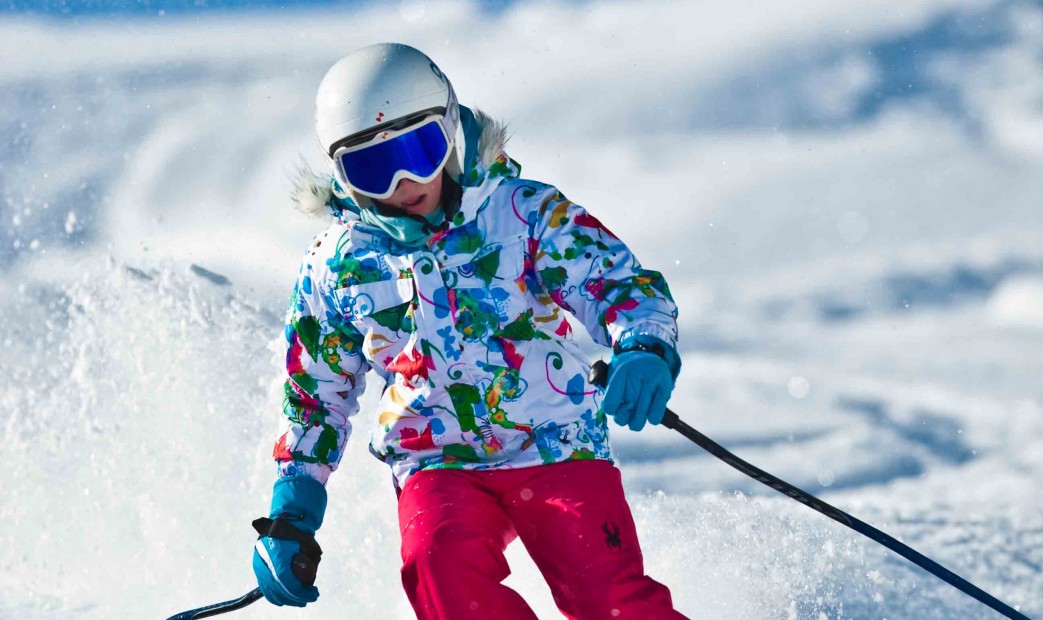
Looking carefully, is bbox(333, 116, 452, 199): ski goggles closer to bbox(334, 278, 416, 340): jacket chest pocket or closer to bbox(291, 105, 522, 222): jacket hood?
bbox(291, 105, 522, 222): jacket hood

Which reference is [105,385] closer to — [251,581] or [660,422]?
[251,581]

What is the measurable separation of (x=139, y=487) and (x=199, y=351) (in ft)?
2.62

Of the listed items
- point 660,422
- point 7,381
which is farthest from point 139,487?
point 660,422

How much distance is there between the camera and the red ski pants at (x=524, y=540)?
224cm

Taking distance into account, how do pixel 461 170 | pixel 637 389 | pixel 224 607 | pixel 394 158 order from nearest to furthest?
pixel 637 389
pixel 394 158
pixel 461 170
pixel 224 607

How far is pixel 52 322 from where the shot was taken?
→ 19.9ft

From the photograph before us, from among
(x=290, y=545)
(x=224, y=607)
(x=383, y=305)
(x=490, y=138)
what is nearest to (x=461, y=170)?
(x=490, y=138)

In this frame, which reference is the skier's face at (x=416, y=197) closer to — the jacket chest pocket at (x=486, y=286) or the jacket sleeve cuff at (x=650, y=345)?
the jacket chest pocket at (x=486, y=286)

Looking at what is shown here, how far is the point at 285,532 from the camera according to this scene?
2617 millimetres

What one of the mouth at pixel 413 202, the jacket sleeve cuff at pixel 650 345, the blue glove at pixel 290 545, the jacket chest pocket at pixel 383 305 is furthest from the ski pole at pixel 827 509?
the blue glove at pixel 290 545

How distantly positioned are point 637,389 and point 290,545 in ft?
3.22

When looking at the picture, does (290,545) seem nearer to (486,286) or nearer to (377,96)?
(486,286)

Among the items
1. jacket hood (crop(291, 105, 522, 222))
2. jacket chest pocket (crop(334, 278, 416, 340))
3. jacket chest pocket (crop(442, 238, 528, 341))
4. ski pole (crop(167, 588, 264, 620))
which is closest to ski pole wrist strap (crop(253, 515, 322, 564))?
ski pole (crop(167, 588, 264, 620))

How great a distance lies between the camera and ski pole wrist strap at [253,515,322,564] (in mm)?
2613
